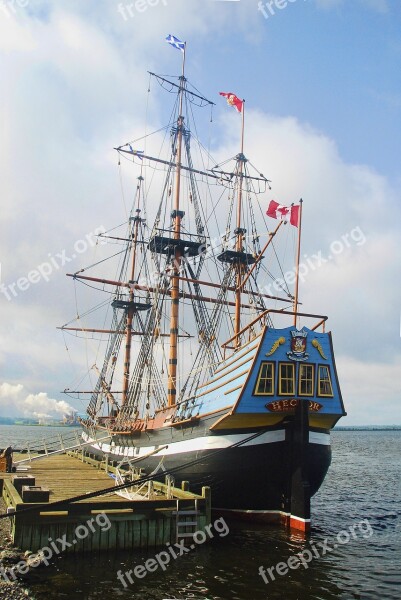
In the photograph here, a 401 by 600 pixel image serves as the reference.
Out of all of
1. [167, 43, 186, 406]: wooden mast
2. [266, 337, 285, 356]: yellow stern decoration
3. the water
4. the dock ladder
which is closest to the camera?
the water

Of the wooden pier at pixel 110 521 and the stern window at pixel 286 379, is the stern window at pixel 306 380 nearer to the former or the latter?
the stern window at pixel 286 379

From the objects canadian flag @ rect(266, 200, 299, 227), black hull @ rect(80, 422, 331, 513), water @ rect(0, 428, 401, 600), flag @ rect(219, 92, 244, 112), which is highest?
flag @ rect(219, 92, 244, 112)

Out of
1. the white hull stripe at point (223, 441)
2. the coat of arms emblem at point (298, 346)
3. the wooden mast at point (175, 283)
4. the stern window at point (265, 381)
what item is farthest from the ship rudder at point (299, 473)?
the wooden mast at point (175, 283)

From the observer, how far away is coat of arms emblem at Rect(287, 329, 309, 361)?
21.7 m

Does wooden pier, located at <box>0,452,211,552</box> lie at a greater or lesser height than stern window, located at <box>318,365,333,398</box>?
lesser

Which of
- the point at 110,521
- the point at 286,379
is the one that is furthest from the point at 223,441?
the point at 110,521

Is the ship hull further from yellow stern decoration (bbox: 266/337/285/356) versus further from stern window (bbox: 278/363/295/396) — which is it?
yellow stern decoration (bbox: 266/337/285/356)

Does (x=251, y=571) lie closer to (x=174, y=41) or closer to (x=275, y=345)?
(x=275, y=345)

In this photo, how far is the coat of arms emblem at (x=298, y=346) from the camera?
71.3ft

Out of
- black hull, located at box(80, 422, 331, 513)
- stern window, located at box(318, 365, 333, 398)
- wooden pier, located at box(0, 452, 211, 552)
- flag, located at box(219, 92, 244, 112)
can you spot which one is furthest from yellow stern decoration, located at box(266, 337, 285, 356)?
flag, located at box(219, 92, 244, 112)

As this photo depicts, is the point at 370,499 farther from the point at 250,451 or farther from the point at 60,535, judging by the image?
the point at 60,535

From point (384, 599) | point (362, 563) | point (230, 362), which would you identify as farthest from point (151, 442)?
point (384, 599)

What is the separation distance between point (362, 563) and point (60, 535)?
10021mm

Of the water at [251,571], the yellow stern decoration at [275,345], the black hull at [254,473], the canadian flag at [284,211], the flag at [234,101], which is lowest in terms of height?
the water at [251,571]
